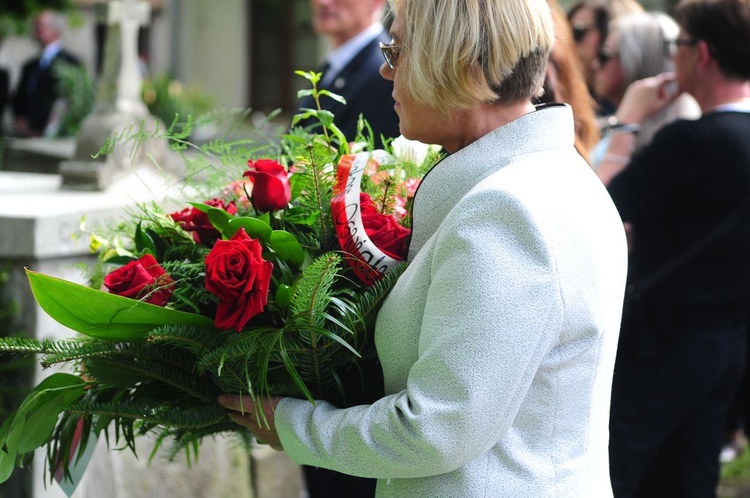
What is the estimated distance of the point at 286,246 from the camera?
171 cm

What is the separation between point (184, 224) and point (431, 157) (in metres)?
0.50

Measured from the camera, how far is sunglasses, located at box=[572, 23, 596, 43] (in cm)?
462

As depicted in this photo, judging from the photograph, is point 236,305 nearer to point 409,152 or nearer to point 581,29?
point 409,152

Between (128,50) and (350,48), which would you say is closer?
(350,48)

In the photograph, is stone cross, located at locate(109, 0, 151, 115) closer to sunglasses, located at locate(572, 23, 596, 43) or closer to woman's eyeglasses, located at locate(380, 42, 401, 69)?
sunglasses, located at locate(572, 23, 596, 43)

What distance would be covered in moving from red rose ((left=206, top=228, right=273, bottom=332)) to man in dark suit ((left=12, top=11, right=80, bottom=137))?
860cm

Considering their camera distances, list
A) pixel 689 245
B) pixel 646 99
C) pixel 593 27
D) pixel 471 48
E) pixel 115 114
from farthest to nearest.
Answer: pixel 593 27, pixel 115 114, pixel 646 99, pixel 689 245, pixel 471 48

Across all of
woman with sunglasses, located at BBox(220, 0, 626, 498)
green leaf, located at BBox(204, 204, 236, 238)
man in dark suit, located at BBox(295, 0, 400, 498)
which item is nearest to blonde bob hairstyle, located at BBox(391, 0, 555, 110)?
woman with sunglasses, located at BBox(220, 0, 626, 498)

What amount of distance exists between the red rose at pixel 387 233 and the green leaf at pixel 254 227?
0.17m

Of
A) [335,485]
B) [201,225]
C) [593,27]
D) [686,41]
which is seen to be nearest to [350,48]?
[686,41]

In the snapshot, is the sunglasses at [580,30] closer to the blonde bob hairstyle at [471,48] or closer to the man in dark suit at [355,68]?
the man in dark suit at [355,68]

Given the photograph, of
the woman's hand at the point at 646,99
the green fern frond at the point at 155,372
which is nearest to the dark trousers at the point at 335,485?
the green fern frond at the point at 155,372

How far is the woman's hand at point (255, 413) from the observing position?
169cm

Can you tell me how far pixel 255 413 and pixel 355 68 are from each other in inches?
78.1
